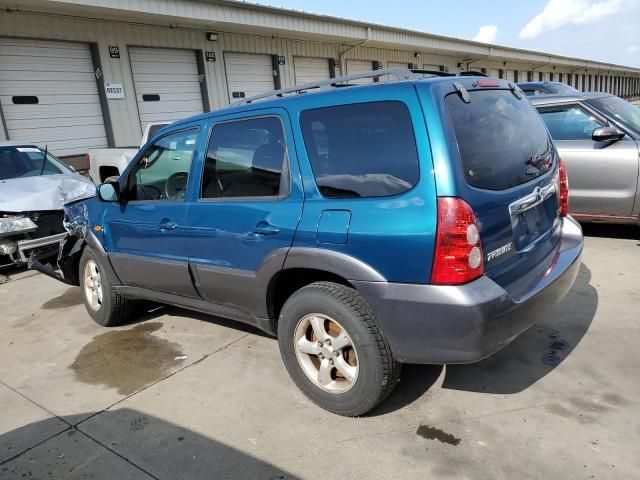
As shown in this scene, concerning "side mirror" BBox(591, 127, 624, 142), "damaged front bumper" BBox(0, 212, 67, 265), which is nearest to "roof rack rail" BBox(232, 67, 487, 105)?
"side mirror" BBox(591, 127, 624, 142)

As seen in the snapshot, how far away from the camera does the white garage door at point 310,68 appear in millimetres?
16109

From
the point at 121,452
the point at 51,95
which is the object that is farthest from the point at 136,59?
the point at 121,452

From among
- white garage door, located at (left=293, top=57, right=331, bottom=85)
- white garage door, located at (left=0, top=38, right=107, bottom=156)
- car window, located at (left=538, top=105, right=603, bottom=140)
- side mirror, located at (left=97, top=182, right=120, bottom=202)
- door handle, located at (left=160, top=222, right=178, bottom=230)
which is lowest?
door handle, located at (left=160, top=222, right=178, bottom=230)

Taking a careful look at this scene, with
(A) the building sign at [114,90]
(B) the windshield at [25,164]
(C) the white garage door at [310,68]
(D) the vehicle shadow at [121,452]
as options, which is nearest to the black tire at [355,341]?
(D) the vehicle shadow at [121,452]

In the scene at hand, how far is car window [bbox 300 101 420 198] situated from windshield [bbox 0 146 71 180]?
589cm

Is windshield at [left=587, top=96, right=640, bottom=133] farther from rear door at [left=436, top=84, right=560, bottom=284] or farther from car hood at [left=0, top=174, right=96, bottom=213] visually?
car hood at [left=0, top=174, right=96, bottom=213]

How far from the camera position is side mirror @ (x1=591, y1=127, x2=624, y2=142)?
17.5 feet

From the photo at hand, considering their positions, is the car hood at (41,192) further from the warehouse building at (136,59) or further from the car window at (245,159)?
the warehouse building at (136,59)

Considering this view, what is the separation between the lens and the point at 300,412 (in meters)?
2.88

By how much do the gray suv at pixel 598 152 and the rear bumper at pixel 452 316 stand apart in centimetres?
357

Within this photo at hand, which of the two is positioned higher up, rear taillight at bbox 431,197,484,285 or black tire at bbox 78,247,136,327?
rear taillight at bbox 431,197,484,285

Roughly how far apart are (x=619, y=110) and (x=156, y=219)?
5561 millimetres

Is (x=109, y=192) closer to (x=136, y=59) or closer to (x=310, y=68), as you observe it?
(x=136, y=59)

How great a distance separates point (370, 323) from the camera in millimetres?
2527
